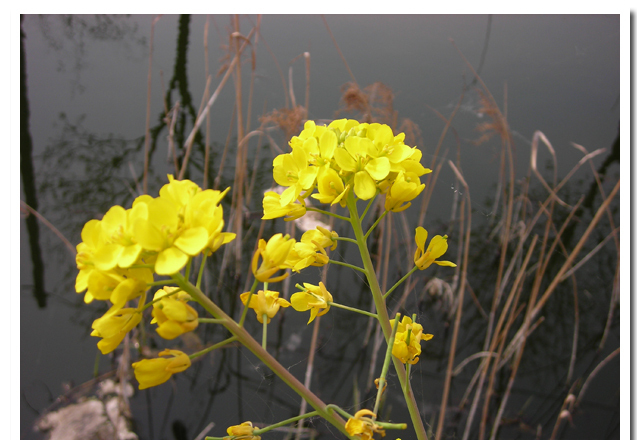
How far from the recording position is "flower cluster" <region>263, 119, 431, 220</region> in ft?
1.17

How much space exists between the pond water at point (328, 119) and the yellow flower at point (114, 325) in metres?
0.72

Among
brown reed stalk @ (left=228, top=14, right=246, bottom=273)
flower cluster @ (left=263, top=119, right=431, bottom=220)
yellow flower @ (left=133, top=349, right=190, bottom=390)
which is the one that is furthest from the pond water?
yellow flower @ (left=133, top=349, right=190, bottom=390)

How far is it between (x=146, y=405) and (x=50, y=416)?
28 centimetres

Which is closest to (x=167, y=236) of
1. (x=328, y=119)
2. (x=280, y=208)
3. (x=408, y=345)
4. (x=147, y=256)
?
(x=147, y=256)

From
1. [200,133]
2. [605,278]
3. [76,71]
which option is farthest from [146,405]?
[605,278]

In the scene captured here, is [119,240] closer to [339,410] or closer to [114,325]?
[114,325]

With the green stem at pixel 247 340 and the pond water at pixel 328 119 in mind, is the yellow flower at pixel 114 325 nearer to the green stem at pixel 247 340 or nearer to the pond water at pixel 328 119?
the green stem at pixel 247 340

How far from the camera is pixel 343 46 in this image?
1.42 metres

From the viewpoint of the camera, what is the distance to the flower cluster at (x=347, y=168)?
1.17ft

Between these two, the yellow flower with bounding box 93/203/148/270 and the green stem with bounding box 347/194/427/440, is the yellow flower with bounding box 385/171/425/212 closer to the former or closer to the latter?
the green stem with bounding box 347/194/427/440

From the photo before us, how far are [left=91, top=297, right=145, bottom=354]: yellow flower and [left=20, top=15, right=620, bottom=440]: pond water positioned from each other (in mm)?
717

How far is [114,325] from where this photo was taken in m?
0.29

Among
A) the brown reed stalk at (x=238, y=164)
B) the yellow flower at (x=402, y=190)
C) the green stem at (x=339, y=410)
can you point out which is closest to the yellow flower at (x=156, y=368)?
the green stem at (x=339, y=410)

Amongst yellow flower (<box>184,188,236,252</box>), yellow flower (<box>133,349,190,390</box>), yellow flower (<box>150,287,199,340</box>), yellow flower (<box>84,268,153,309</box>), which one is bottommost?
yellow flower (<box>133,349,190,390</box>)
